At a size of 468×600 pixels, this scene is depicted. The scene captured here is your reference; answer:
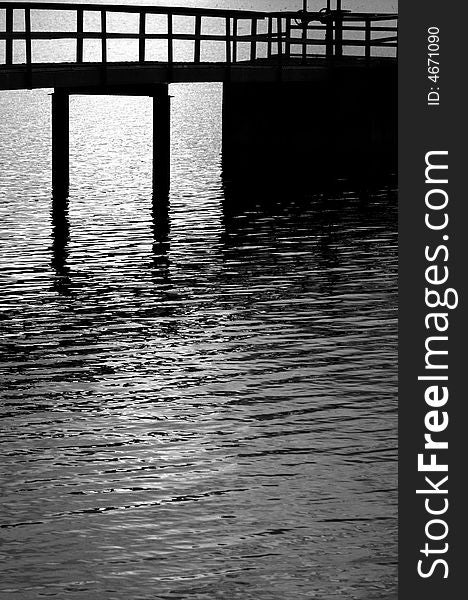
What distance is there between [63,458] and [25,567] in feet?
8.46

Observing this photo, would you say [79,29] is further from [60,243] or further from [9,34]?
[60,243]

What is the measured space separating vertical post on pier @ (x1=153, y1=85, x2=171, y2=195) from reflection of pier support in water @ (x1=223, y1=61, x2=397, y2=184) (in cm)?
774

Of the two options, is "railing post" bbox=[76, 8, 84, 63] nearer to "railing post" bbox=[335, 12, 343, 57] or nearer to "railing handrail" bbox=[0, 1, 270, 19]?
"railing handrail" bbox=[0, 1, 270, 19]

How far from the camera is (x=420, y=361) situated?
12945 mm

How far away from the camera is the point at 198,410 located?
1473 centimetres

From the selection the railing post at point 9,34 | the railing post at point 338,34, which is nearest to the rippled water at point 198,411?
the railing post at point 9,34

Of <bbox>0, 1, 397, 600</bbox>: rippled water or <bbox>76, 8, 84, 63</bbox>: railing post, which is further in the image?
<bbox>76, 8, 84, 63</bbox>: railing post

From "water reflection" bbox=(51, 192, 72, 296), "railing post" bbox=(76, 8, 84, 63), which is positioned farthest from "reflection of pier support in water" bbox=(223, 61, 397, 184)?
"railing post" bbox=(76, 8, 84, 63)

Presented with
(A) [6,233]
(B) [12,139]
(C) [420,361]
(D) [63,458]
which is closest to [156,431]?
(D) [63,458]

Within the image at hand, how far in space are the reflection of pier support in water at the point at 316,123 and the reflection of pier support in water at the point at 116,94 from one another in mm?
8006

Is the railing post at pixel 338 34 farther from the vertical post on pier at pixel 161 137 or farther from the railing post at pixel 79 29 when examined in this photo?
the railing post at pixel 79 29

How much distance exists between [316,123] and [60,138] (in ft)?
42.0

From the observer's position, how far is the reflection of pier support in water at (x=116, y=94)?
1305 inches

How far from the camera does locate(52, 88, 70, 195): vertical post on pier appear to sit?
3403cm
